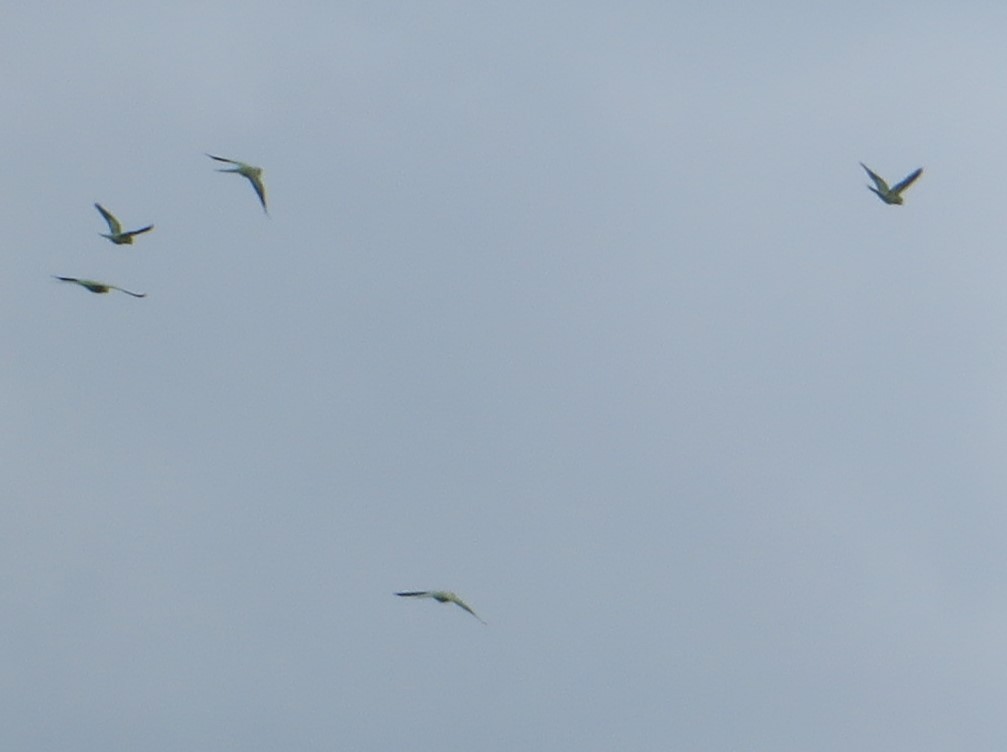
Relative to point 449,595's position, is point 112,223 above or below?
above

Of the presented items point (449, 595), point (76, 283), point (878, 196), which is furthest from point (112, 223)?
point (878, 196)

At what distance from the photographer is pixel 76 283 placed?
112 m

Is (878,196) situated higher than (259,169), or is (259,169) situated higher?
(878,196)

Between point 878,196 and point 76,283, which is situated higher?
point 878,196

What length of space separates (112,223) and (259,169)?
10.9 meters

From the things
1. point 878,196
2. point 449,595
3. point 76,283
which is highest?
point 878,196

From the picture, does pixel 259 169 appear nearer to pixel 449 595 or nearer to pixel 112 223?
pixel 112 223

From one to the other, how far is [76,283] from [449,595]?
984 inches

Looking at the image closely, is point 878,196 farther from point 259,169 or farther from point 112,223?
point 112,223

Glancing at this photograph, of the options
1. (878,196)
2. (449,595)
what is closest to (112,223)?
(449,595)

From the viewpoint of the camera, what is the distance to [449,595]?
11075 centimetres

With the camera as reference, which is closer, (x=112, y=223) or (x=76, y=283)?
(x=76, y=283)

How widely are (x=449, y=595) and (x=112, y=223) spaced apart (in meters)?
28.3

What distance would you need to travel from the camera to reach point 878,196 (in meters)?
113
